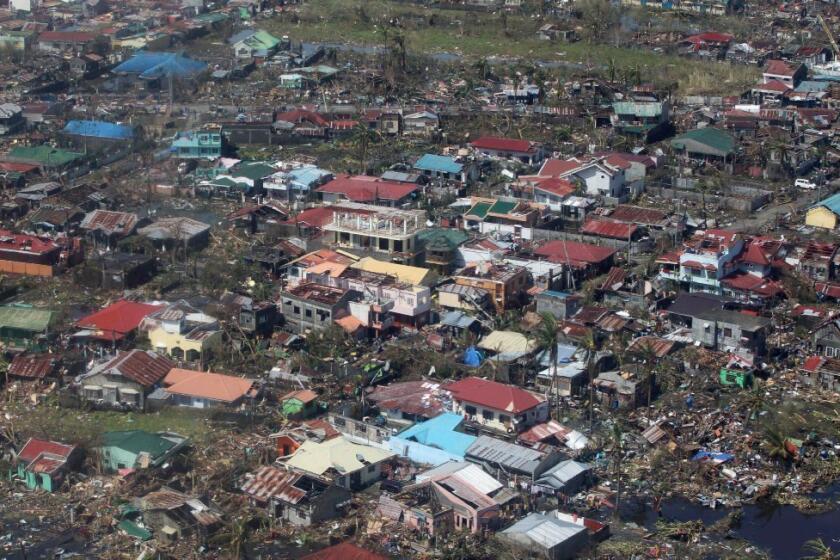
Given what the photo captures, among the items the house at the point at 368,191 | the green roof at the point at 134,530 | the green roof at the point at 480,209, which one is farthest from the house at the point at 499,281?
the green roof at the point at 134,530

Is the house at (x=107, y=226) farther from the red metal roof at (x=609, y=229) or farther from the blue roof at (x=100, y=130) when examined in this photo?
the red metal roof at (x=609, y=229)

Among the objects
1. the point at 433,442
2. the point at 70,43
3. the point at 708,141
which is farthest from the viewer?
the point at 70,43

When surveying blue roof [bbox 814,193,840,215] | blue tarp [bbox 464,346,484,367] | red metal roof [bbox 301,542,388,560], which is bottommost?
blue tarp [bbox 464,346,484,367]

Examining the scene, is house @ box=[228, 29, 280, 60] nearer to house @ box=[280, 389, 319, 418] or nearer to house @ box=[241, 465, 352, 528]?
house @ box=[280, 389, 319, 418]

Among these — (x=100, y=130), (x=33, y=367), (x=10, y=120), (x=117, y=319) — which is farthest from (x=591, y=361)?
(x=10, y=120)

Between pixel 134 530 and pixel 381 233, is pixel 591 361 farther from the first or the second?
pixel 134 530

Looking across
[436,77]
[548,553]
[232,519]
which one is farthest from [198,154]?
[548,553]

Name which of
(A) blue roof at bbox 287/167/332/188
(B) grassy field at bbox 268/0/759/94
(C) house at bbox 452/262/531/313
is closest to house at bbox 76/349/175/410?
(C) house at bbox 452/262/531/313
